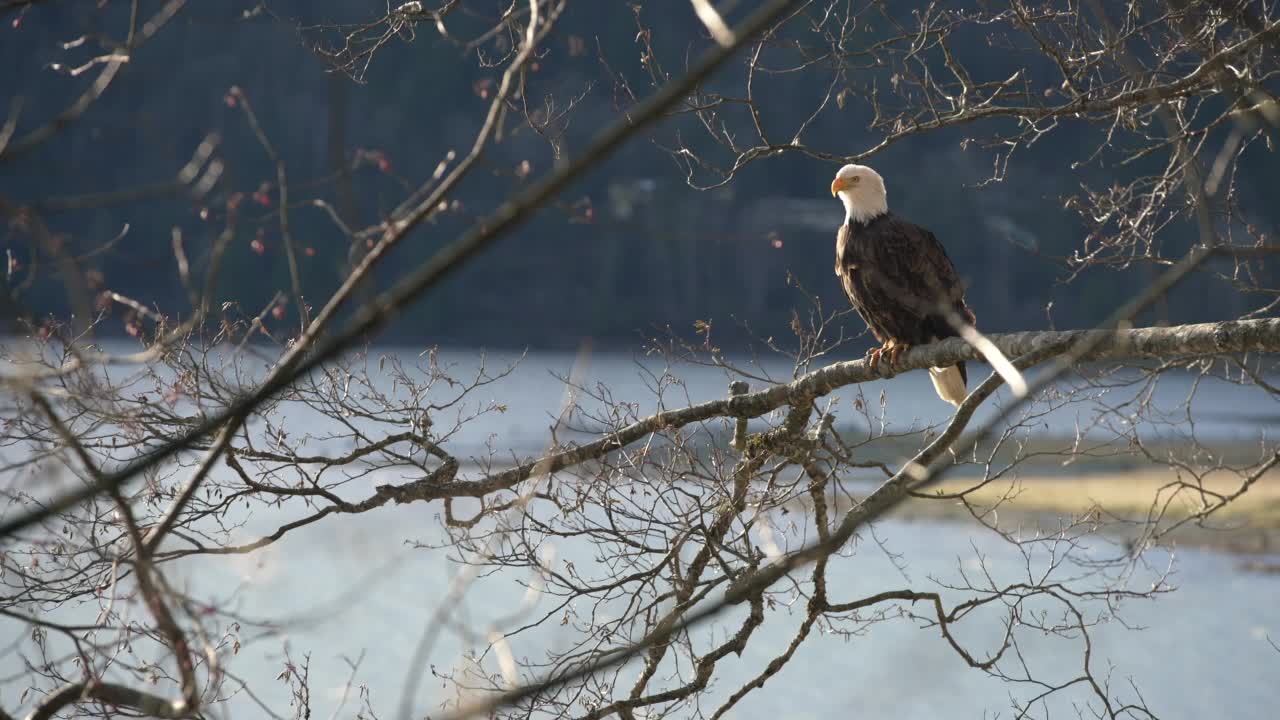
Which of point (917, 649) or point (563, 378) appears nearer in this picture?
point (563, 378)

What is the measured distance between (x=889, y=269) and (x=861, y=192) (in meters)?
0.38

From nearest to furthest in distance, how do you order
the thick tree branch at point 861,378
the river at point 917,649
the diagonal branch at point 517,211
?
1. the diagonal branch at point 517,211
2. the thick tree branch at point 861,378
3. the river at point 917,649

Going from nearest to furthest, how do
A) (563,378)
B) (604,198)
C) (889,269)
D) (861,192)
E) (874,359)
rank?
(563,378)
(874,359)
(889,269)
(861,192)
(604,198)

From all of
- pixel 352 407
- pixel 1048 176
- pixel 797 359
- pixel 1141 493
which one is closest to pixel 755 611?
pixel 797 359

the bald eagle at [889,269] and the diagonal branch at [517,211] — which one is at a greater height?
the bald eagle at [889,269]

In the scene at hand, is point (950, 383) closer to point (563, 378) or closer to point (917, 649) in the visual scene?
point (563, 378)

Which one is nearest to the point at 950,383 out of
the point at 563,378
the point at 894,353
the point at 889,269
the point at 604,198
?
the point at 889,269

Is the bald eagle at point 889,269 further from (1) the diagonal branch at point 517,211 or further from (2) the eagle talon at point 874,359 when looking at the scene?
(1) the diagonal branch at point 517,211

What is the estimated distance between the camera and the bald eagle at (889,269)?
4.00 metres

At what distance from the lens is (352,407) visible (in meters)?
3.91

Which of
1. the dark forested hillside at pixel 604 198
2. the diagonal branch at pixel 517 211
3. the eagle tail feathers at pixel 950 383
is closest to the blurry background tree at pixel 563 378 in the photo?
the diagonal branch at pixel 517 211

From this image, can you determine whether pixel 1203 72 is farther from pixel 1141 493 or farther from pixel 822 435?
pixel 1141 493

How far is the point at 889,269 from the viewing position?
4160mm

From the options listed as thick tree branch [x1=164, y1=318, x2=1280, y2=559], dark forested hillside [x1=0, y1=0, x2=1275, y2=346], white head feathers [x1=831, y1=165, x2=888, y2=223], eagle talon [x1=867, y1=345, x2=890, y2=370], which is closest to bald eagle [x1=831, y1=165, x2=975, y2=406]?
white head feathers [x1=831, y1=165, x2=888, y2=223]
